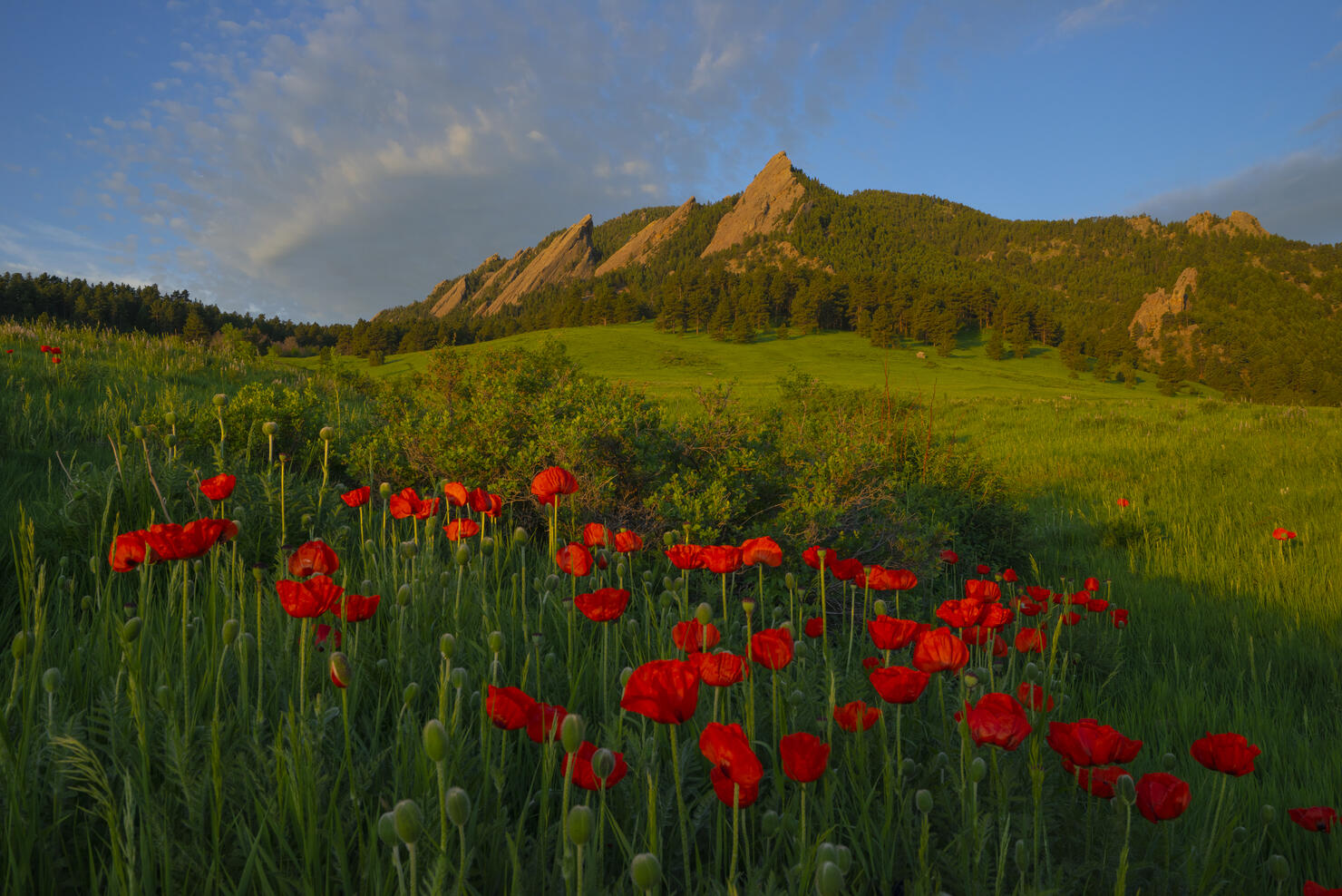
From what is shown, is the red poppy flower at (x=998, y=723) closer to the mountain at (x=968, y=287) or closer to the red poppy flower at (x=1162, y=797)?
the red poppy flower at (x=1162, y=797)

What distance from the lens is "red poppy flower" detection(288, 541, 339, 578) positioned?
1755 millimetres

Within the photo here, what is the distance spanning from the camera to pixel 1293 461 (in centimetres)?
814

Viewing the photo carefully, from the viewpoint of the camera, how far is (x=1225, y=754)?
1298mm

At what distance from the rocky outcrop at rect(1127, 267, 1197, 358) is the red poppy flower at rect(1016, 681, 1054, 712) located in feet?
290

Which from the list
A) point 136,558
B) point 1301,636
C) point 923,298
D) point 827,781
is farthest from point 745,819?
point 923,298

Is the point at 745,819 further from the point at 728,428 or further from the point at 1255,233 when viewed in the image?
the point at 1255,233

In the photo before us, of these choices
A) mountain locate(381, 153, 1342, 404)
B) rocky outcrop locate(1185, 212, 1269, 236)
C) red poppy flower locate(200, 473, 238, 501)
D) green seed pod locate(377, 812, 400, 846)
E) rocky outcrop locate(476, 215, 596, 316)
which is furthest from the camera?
rocky outcrop locate(476, 215, 596, 316)

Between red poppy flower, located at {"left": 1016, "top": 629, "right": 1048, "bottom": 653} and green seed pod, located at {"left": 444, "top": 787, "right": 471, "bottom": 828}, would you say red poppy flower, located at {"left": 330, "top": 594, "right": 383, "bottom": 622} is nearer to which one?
green seed pod, located at {"left": 444, "top": 787, "right": 471, "bottom": 828}

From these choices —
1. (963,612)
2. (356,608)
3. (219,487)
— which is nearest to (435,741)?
(356,608)

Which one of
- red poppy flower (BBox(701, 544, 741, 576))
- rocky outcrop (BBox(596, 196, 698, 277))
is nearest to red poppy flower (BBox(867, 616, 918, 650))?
red poppy flower (BBox(701, 544, 741, 576))

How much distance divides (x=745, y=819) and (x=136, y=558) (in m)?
1.76

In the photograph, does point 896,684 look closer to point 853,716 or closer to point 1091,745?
point 853,716

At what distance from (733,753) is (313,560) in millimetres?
1440

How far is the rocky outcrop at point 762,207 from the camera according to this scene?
409 ft
